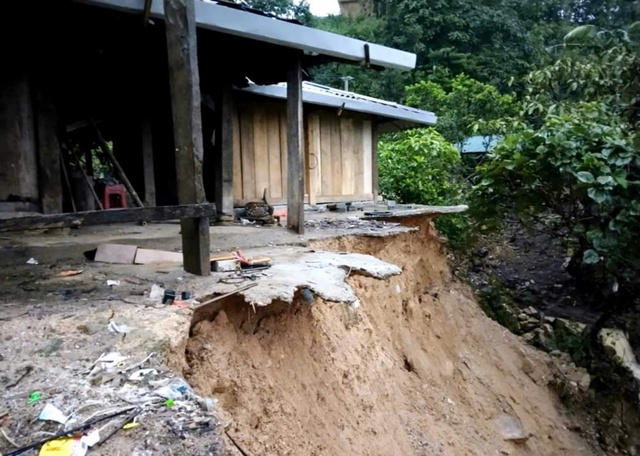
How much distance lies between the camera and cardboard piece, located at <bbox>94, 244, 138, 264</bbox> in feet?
13.5

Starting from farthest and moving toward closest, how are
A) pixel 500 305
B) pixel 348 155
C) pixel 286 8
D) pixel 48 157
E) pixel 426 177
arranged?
pixel 286 8 < pixel 426 177 < pixel 500 305 < pixel 348 155 < pixel 48 157

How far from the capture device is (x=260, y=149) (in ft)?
25.6

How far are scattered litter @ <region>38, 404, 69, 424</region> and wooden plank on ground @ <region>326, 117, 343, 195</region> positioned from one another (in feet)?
23.3

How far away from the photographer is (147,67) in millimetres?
6668

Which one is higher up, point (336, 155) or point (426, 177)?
point (336, 155)

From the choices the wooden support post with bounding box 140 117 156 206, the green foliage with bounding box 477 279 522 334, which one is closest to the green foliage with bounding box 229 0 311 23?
the green foliage with bounding box 477 279 522 334

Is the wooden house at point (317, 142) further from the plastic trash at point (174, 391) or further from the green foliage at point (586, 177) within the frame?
the plastic trash at point (174, 391)

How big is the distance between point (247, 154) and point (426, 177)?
4.58 meters

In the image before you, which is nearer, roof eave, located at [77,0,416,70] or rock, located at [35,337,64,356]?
rock, located at [35,337,64,356]

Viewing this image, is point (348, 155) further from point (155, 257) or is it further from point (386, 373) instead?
point (155, 257)

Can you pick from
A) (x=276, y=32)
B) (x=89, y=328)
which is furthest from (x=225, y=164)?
(x=89, y=328)

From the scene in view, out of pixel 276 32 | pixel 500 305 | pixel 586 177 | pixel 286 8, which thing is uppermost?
pixel 286 8

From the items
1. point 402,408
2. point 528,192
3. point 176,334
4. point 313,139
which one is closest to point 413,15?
point 313,139

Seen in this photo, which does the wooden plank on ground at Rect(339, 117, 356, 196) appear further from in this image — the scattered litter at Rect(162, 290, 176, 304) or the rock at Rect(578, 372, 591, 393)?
the scattered litter at Rect(162, 290, 176, 304)
